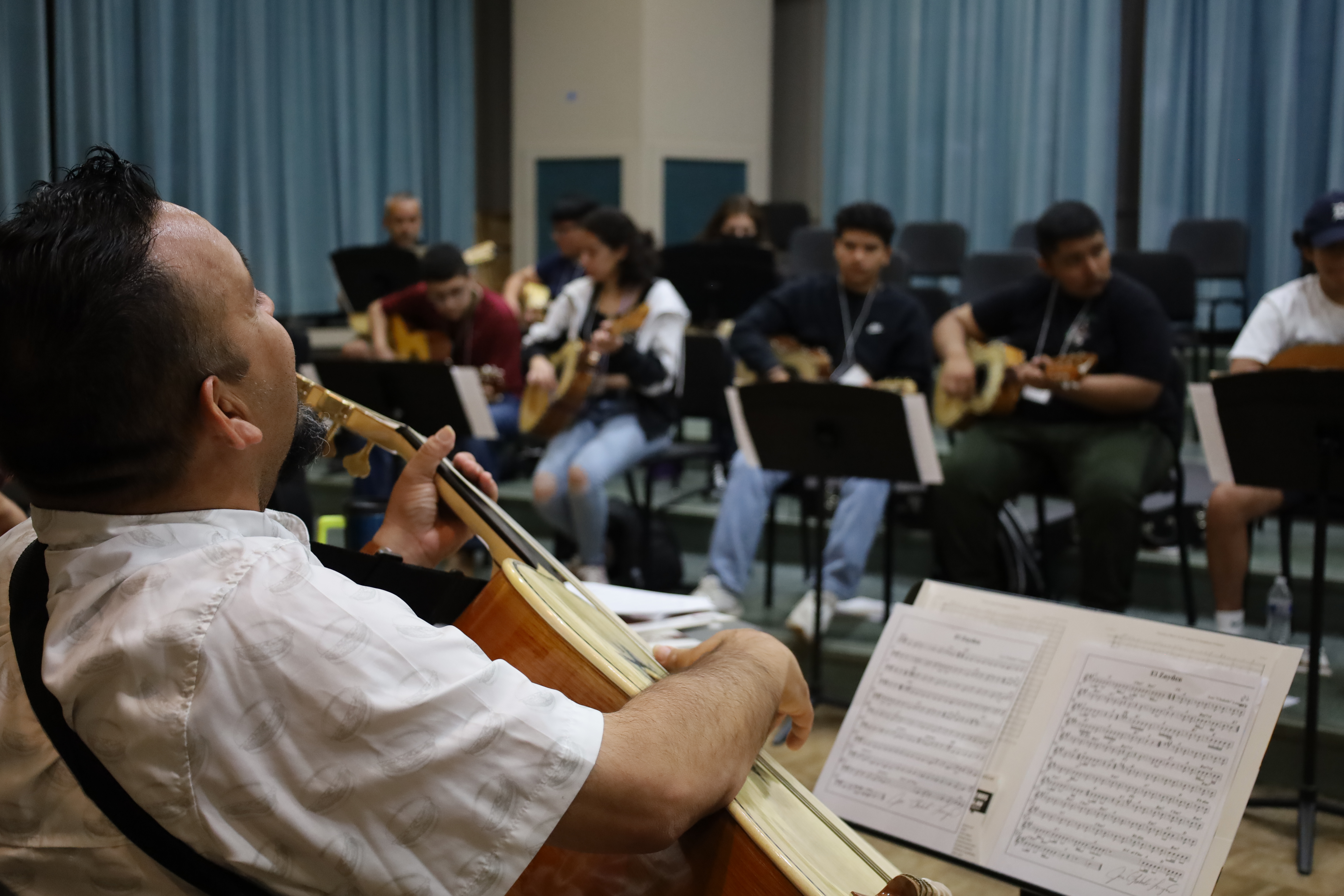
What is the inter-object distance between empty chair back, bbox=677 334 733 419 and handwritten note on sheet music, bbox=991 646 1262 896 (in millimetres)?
3431

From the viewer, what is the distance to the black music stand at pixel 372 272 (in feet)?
21.2

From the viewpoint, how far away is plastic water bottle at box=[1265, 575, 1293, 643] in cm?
350

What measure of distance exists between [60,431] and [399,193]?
713 cm

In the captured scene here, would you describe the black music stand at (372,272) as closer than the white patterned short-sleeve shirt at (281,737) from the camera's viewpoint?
No

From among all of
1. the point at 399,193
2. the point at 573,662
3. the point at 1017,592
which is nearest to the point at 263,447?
the point at 573,662

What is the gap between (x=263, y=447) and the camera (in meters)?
1.02

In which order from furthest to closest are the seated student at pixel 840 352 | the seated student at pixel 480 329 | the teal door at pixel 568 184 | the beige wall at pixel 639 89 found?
the teal door at pixel 568 184, the beige wall at pixel 639 89, the seated student at pixel 480 329, the seated student at pixel 840 352

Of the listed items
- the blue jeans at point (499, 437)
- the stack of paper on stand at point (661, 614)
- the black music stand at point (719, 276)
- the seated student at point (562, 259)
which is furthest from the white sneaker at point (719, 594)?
the seated student at point (562, 259)

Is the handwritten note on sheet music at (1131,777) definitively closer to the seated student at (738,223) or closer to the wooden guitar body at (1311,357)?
the wooden guitar body at (1311,357)

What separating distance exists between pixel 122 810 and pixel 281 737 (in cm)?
13

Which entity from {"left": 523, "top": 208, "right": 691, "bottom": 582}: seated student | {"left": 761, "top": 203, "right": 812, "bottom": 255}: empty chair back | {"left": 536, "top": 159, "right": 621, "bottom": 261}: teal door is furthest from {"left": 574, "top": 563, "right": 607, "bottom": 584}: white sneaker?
{"left": 536, "top": 159, "right": 621, "bottom": 261}: teal door

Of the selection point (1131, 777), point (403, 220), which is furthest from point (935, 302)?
point (1131, 777)

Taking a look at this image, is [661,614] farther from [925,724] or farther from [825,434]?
[825,434]

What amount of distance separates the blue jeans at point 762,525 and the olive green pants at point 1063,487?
0.23 metres
